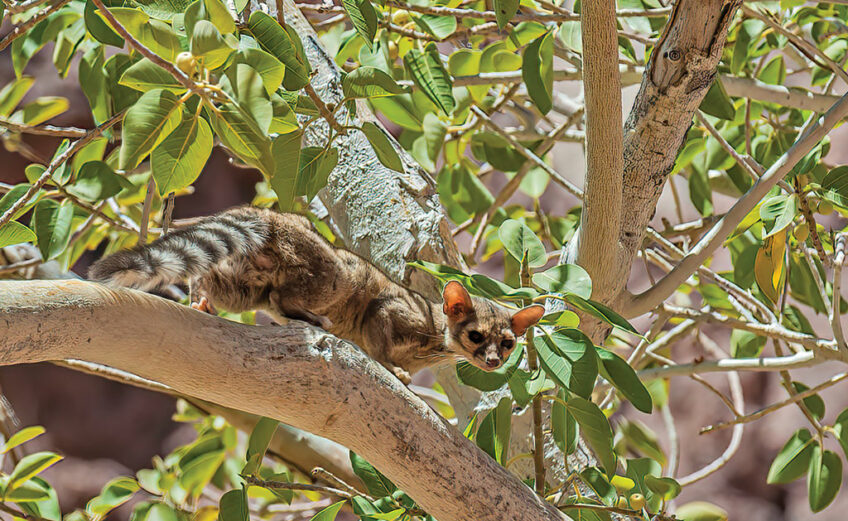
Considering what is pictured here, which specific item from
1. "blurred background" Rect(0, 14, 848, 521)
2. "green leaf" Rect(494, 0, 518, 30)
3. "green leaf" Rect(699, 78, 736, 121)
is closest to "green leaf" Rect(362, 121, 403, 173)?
"green leaf" Rect(494, 0, 518, 30)

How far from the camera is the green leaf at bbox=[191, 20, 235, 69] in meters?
1.10

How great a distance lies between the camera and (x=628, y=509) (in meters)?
1.63

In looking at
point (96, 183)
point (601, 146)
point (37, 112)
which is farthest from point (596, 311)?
point (37, 112)

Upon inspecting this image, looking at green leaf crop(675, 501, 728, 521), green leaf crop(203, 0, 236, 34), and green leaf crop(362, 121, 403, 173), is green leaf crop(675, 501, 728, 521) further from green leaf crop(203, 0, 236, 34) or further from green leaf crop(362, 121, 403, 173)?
green leaf crop(203, 0, 236, 34)

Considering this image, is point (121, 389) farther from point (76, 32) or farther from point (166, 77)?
point (166, 77)

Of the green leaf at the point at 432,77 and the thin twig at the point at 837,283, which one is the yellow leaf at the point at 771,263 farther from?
the green leaf at the point at 432,77

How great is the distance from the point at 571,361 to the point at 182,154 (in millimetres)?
742

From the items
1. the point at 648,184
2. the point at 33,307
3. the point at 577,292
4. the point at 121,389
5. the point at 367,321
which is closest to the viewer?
the point at 33,307

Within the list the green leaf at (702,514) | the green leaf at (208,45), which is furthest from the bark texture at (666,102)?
the green leaf at (208,45)

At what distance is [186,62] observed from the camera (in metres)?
1.13

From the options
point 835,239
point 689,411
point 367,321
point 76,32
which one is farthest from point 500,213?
point 689,411

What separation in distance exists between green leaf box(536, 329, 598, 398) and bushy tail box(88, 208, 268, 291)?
85 centimetres

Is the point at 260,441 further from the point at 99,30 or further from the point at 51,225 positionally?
the point at 99,30

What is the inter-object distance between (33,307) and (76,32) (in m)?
1.76
